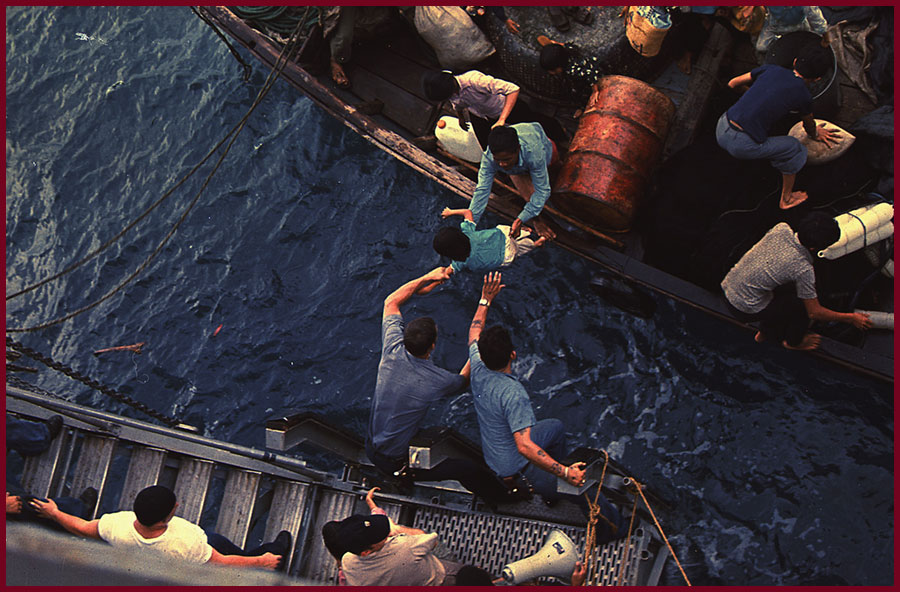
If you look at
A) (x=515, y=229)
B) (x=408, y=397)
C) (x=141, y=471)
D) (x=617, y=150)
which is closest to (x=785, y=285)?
(x=617, y=150)

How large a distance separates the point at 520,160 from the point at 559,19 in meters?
2.36

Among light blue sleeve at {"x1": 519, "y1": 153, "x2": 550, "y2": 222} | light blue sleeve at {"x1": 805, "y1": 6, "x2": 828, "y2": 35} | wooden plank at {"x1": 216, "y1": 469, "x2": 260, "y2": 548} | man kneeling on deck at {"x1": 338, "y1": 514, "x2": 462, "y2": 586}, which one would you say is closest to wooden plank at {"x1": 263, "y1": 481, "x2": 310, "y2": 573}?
wooden plank at {"x1": 216, "y1": 469, "x2": 260, "y2": 548}

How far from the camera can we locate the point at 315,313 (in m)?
9.31

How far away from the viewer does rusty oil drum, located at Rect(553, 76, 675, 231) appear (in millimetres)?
7035

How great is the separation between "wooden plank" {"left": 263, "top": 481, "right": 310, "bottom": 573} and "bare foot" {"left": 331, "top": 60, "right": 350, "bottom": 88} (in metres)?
5.43

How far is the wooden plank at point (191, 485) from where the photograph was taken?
6.12 meters

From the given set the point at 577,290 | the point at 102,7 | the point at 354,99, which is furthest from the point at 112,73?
the point at 577,290

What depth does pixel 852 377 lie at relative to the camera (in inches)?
286

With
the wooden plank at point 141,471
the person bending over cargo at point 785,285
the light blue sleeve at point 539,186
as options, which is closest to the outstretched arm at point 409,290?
the light blue sleeve at point 539,186

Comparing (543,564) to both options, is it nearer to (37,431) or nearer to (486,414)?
(486,414)

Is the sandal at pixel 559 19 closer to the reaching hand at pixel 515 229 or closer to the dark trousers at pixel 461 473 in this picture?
the reaching hand at pixel 515 229

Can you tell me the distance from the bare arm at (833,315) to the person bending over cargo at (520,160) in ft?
8.26

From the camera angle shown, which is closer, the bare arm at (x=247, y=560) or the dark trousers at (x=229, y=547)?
the bare arm at (x=247, y=560)

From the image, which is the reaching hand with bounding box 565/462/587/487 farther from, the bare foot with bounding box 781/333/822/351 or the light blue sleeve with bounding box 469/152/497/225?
the bare foot with bounding box 781/333/822/351
